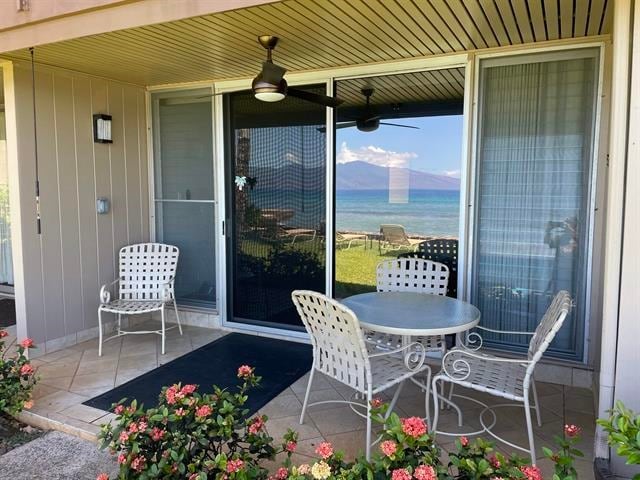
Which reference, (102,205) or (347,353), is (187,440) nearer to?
(347,353)

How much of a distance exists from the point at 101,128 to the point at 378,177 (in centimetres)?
282

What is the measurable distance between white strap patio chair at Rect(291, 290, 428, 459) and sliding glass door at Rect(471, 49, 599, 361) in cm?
115

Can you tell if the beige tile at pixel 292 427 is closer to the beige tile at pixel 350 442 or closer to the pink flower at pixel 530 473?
the beige tile at pixel 350 442

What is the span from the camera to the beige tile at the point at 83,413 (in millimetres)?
2768

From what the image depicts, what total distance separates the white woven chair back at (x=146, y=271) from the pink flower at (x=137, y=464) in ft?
7.99

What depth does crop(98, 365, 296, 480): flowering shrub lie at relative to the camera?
1.79m

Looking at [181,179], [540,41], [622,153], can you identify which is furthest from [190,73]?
[622,153]

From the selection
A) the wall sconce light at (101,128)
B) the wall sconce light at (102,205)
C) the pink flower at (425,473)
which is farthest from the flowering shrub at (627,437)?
the wall sconce light at (101,128)

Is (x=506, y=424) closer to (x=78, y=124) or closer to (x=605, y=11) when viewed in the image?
(x=605, y=11)

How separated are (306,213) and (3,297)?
12.9 feet

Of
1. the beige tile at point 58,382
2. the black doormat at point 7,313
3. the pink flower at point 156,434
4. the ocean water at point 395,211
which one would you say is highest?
the ocean water at point 395,211

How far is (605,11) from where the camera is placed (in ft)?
8.56

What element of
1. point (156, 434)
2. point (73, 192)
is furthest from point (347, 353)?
point (73, 192)

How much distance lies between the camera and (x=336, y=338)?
240 cm
